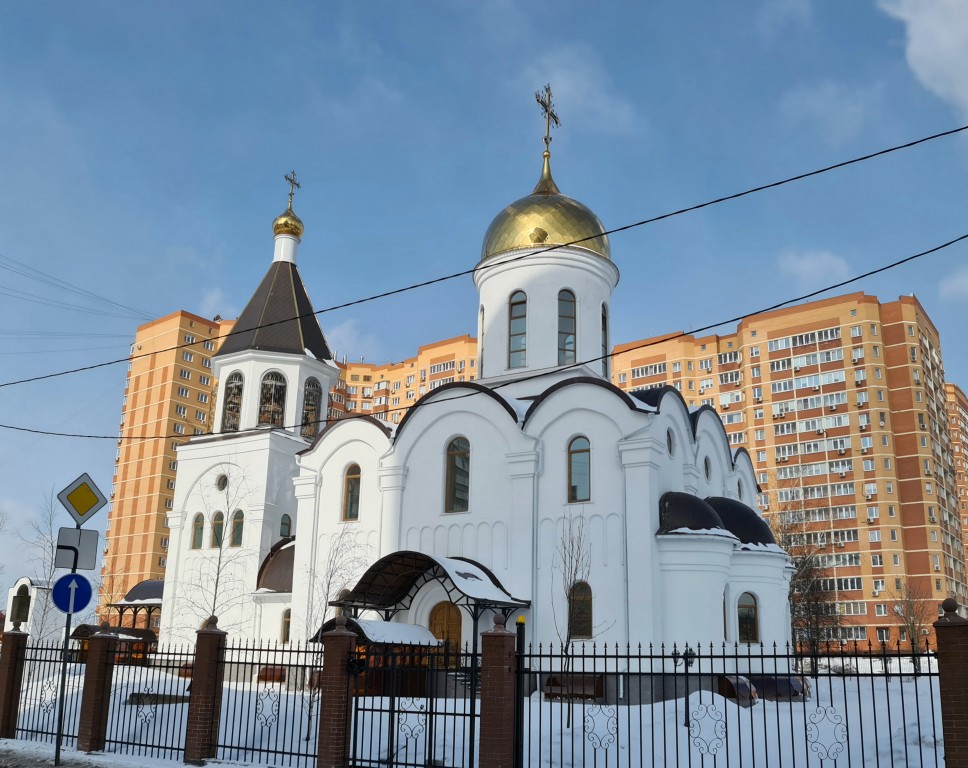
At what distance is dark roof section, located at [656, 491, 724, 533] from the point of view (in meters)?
16.6

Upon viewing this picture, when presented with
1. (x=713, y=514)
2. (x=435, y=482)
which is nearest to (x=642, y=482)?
(x=713, y=514)

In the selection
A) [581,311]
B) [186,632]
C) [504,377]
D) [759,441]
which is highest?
[759,441]

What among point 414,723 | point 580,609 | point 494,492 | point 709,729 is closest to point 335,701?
point 414,723

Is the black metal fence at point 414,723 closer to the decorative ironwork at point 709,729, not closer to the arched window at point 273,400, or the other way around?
the decorative ironwork at point 709,729

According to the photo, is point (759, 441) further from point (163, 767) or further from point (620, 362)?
point (163, 767)

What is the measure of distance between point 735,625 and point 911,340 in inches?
1439

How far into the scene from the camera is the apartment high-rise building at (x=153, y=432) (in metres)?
59.2

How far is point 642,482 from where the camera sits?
16.9 meters

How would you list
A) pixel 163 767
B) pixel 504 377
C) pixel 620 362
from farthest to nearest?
pixel 620 362, pixel 504 377, pixel 163 767

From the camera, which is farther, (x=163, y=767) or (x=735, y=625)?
(x=735, y=625)

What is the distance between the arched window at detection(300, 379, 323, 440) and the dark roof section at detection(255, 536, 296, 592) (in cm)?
293

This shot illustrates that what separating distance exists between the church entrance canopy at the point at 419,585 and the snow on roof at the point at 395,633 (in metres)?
0.56

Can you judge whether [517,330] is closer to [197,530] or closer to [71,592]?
[197,530]

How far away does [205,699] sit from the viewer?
34.0 feet
